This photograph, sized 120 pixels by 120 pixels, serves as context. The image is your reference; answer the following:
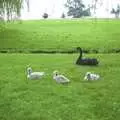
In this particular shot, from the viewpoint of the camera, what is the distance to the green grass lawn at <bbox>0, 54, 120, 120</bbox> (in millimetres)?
11859

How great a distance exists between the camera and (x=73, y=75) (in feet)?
59.8

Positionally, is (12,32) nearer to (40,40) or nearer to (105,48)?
(40,40)

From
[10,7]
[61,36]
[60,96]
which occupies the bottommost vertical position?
[61,36]

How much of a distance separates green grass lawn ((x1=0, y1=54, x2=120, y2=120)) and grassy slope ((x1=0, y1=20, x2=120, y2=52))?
13183 mm

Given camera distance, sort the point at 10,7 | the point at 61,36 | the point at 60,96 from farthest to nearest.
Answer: the point at 61,36, the point at 10,7, the point at 60,96

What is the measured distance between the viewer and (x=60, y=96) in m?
14.0

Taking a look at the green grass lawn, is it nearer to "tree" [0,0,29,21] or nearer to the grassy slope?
"tree" [0,0,29,21]

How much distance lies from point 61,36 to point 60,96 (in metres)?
24.3

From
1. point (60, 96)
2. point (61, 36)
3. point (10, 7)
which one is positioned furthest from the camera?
point (61, 36)

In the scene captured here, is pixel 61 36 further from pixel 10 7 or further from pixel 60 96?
pixel 60 96

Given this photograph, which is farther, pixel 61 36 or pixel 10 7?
pixel 61 36

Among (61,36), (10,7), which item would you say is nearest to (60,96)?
(10,7)

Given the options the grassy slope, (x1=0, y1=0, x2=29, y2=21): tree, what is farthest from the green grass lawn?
the grassy slope

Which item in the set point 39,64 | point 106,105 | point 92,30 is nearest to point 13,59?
point 39,64
